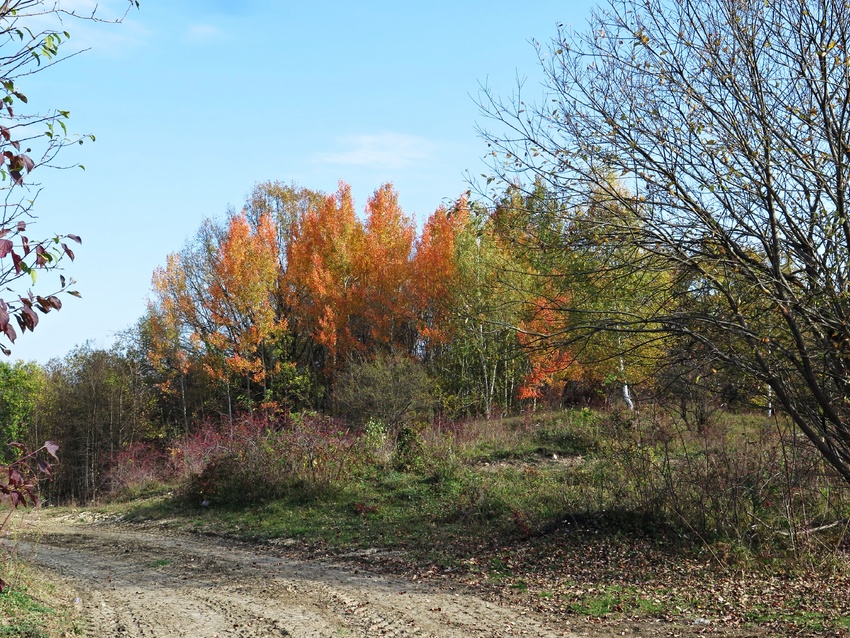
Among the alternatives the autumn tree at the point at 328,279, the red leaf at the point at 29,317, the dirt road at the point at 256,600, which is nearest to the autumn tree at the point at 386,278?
the autumn tree at the point at 328,279

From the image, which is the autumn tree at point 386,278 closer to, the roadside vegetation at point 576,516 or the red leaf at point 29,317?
the roadside vegetation at point 576,516

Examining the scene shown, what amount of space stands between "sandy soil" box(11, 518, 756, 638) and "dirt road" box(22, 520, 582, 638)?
10 millimetres

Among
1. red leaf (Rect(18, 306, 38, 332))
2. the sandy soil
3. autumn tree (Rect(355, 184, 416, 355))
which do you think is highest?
autumn tree (Rect(355, 184, 416, 355))

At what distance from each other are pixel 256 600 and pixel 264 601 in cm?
11

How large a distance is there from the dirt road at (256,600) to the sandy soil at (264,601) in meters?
0.01

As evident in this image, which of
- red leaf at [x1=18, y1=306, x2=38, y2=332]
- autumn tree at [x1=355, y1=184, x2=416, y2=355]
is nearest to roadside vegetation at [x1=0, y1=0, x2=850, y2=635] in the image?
red leaf at [x1=18, y1=306, x2=38, y2=332]

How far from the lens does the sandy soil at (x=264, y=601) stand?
6.71 metres

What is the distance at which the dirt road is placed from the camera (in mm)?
6723

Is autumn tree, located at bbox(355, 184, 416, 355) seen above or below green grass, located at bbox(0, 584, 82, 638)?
above

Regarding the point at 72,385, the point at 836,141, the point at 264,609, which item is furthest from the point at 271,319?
the point at 836,141

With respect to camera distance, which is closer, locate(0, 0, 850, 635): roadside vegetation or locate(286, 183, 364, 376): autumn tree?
locate(0, 0, 850, 635): roadside vegetation

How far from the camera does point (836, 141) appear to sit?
282 inches

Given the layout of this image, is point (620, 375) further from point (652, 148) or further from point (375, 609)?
point (375, 609)

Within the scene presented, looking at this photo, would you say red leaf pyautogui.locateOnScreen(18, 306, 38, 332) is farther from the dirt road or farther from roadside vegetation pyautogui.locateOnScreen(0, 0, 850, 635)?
the dirt road
